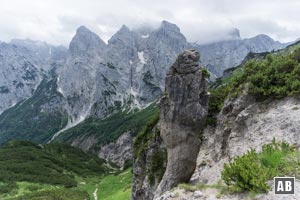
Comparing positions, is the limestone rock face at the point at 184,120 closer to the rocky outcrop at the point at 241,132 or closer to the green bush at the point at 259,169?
the rocky outcrop at the point at 241,132

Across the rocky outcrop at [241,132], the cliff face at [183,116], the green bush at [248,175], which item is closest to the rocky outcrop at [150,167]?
the rocky outcrop at [241,132]

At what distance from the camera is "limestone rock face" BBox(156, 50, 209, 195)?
1393 inches

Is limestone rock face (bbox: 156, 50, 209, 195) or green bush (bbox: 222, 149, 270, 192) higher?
limestone rock face (bbox: 156, 50, 209, 195)

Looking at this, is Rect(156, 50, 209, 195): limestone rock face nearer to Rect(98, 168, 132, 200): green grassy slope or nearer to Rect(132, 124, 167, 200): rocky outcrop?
Rect(132, 124, 167, 200): rocky outcrop

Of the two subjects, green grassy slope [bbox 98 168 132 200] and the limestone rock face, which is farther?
green grassy slope [bbox 98 168 132 200]

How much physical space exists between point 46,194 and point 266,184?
131928 mm

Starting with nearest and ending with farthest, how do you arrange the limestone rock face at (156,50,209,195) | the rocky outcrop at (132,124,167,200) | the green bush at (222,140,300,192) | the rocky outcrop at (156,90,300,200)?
the green bush at (222,140,300,192), the rocky outcrop at (156,90,300,200), the limestone rock face at (156,50,209,195), the rocky outcrop at (132,124,167,200)

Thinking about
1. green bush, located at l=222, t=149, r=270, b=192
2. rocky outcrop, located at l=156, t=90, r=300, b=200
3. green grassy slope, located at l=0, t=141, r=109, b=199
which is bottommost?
green grassy slope, located at l=0, t=141, r=109, b=199

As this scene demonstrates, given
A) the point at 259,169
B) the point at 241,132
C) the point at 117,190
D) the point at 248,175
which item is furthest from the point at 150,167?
A: the point at 117,190

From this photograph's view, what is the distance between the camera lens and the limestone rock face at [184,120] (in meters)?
35.4

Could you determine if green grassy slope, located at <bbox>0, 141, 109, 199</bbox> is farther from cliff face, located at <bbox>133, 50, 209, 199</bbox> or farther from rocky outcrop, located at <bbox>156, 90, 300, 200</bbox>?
cliff face, located at <bbox>133, 50, 209, 199</bbox>

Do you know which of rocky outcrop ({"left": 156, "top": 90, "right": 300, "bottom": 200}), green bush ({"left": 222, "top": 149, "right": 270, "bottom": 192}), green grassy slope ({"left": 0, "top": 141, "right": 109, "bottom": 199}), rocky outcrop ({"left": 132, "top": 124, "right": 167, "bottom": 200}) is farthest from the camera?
green grassy slope ({"left": 0, "top": 141, "right": 109, "bottom": 199})

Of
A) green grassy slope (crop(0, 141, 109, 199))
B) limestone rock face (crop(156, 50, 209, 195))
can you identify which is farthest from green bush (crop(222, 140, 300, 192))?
green grassy slope (crop(0, 141, 109, 199))

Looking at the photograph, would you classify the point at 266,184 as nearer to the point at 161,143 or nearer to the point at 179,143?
the point at 179,143
